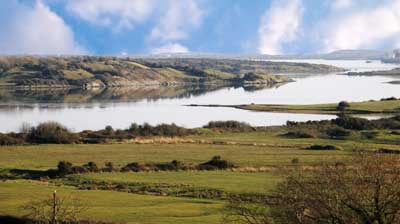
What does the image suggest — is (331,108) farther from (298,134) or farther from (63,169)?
(63,169)

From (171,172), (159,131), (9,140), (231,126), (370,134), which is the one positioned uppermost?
(231,126)

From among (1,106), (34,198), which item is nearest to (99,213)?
(34,198)

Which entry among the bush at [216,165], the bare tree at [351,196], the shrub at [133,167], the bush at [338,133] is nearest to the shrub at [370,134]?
the bush at [338,133]

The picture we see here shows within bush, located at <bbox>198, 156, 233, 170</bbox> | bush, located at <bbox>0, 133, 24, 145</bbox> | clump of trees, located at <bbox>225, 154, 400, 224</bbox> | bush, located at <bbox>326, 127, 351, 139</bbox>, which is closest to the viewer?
clump of trees, located at <bbox>225, 154, 400, 224</bbox>

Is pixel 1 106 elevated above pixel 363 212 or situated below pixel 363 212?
above

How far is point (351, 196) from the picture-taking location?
1616 centimetres

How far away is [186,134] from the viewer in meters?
65.4

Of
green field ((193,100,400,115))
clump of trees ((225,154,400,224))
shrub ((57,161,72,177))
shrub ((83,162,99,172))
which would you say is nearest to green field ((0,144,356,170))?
shrub ((83,162,99,172))

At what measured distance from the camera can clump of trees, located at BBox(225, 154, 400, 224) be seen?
16.0m

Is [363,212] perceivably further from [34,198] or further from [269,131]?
[269,131]

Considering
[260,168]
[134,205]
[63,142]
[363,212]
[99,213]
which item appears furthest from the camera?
[63,142]

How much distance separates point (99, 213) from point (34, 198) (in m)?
4.84

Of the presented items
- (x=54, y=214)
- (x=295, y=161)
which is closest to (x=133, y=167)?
(x=295, y=161)

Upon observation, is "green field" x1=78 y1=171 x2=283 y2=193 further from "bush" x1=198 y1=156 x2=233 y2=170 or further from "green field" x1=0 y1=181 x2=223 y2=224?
"green field" x1=0 y1=181 x2=223 y2=224
